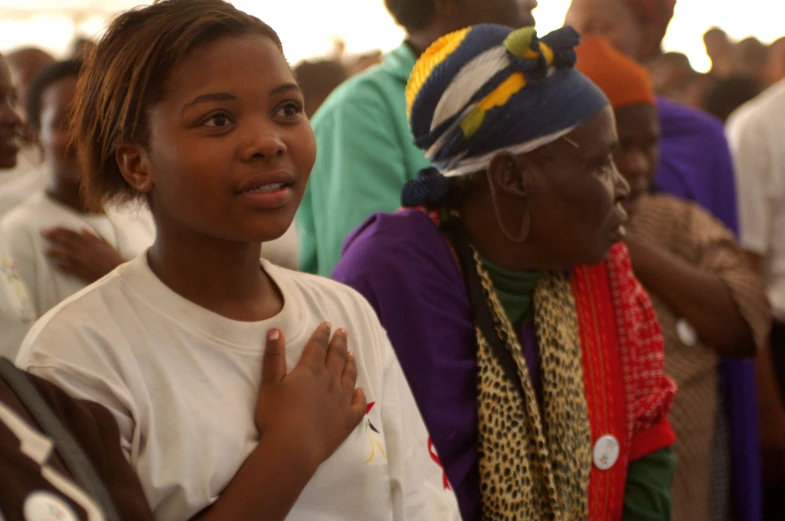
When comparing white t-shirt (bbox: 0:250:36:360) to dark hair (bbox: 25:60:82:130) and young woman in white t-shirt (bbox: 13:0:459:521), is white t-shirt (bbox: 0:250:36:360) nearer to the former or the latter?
young woman in white t-shirt (bbox: 13:0:459:521)

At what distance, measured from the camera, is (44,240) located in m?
2.09

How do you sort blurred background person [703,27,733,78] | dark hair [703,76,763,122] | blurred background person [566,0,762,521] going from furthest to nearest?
blurred background person [703,27,733,78] < dark hair [703,76,763,122] < blurred background person [566,0,762,521]

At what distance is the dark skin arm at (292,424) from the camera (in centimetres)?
123

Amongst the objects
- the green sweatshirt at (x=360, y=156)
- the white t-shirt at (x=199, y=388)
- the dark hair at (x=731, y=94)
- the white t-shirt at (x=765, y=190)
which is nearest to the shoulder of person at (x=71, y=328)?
the white t-shirt at (x=199, y=388)

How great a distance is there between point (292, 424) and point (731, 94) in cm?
454

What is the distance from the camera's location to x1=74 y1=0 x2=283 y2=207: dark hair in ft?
4.39

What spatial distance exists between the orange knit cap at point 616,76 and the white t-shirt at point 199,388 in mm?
1147

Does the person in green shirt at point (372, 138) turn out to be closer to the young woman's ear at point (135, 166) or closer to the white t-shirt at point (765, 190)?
the young woman's ear at point (135, 166)

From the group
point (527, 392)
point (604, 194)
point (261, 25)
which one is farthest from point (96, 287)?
point (604, 194)

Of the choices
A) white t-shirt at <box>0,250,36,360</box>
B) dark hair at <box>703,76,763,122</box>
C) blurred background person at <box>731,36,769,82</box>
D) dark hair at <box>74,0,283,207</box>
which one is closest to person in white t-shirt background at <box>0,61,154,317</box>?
white t-shirt at <box>0,250,36,360</box>

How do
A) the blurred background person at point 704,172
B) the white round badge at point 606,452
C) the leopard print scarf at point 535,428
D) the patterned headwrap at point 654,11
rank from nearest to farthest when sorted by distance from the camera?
the leopard print scarf at point 535,428 → the white round badge at point 606,452 → the blurred background person at point 704,172 → the patterned headwrap at point 654,11

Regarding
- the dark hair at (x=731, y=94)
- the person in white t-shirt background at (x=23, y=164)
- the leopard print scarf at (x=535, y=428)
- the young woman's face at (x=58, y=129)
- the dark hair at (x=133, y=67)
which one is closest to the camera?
the dark hair at (x=133, y=67)

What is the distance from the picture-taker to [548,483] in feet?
5.91

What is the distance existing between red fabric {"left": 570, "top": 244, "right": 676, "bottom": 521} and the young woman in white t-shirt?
1.88 feet
